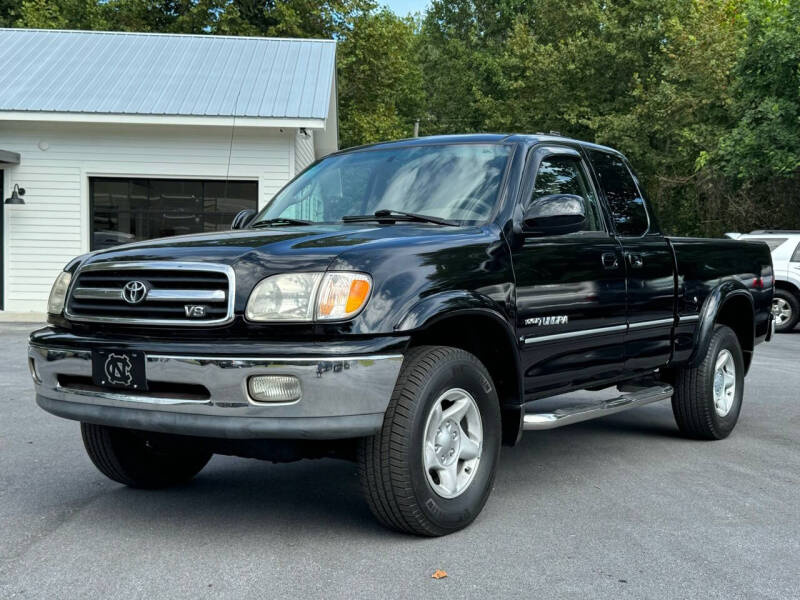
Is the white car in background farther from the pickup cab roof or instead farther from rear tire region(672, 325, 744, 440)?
the pickup cab roof

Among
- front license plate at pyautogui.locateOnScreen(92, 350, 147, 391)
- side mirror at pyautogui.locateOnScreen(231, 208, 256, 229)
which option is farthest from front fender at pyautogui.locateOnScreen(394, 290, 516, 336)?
side mirror at pyautogui.locateOnScreen(231, 208, 256, 229)

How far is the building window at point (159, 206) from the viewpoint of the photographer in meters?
18.4

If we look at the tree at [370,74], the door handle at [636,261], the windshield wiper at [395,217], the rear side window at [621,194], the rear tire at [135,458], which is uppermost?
the tree at [370,74]

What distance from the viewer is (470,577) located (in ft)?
11.9

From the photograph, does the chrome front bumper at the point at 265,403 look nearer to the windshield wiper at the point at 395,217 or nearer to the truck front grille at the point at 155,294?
the truck front grille at the point at 155,294

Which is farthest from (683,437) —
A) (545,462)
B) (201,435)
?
(201,435)

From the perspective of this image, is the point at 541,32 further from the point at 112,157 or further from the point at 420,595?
the point at 420,595

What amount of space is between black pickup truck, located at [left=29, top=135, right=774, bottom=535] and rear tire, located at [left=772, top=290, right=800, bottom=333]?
38.8ft

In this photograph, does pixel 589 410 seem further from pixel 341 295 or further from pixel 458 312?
pixel 341 295

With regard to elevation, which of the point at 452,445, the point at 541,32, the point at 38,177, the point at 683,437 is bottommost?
the point at 683,437

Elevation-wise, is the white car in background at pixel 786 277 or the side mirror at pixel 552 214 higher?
the side mirror at pixel 552 214

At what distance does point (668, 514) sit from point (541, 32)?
42.3 m

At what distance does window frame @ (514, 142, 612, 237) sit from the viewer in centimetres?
487

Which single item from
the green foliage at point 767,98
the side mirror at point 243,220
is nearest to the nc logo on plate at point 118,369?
the side mirror at point 243,220
